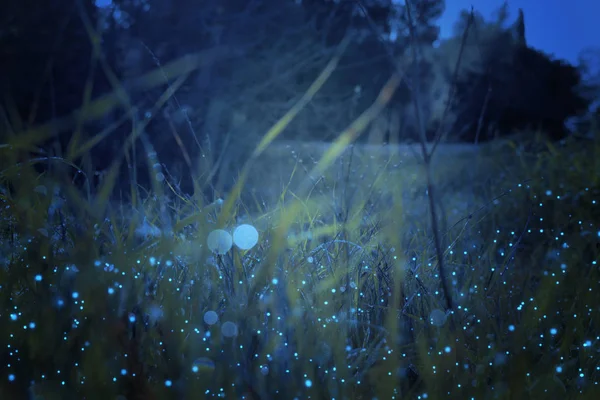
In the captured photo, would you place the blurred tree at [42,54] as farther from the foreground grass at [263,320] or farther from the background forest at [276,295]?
the foreground grass at [263,320]

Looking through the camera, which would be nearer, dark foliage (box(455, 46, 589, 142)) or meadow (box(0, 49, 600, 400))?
meadow (box(0, 49, 600, 400))

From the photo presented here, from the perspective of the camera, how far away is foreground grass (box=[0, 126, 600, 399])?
1415mm

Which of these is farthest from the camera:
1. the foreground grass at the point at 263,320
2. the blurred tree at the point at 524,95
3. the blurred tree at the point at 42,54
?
the blurred tree at the point at 524,95

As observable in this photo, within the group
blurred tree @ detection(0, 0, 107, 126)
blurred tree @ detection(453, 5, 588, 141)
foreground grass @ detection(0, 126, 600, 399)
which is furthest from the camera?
blurred tree @ detection(453, 5, 588, 141)

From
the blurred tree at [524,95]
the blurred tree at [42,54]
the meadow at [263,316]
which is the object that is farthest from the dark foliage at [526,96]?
the meadow at [263,316]

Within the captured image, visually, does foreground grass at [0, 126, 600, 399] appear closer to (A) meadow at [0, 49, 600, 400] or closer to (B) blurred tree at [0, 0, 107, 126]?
(A) meadow at [0, 49, 600, 400]

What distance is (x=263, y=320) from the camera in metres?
1.69

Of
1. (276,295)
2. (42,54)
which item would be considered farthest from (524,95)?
(276,295)

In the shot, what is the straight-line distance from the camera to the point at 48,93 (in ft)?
16.9

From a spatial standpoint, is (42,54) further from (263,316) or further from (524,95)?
(524,95)

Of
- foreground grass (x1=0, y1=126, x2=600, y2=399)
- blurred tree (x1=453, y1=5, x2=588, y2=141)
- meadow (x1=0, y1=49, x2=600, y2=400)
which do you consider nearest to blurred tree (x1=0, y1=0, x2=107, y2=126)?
meadow (x1=0, y1=49, x2=600, y2=400)

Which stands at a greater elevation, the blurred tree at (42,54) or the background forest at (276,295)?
the blurred tree at (42,54)

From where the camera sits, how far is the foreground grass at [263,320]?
4.64 feet

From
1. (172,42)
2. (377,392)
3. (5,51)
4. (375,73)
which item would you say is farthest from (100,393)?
(375,73)
